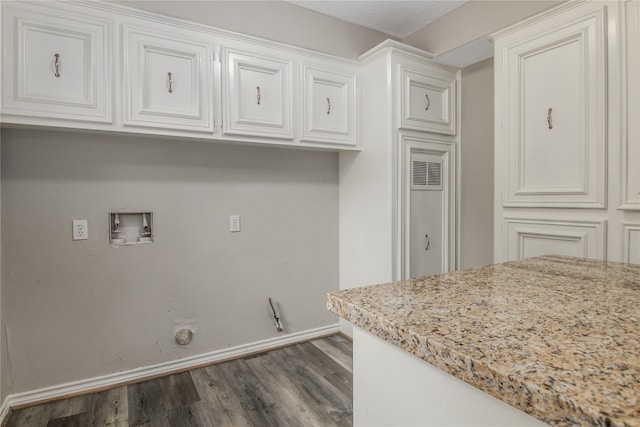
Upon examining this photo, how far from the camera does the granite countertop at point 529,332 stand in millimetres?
391

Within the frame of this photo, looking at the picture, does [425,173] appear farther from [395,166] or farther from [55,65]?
[55,65]

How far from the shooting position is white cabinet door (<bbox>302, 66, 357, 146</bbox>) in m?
2.45

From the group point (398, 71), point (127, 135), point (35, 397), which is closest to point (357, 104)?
point (398, 71)

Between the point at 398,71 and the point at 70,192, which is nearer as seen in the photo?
the point at 70,192

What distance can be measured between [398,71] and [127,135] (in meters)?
1.88

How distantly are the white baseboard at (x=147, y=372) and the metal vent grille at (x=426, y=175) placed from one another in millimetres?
1434

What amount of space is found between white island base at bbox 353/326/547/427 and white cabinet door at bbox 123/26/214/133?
Result: 176 centimetres

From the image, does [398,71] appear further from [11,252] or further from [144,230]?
[11,252]

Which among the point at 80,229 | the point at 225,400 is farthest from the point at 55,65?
the point at 225,400

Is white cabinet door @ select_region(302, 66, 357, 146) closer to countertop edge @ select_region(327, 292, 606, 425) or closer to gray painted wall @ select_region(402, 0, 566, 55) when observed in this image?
gray painted wall @ select_region(402, 0, 566, 55)

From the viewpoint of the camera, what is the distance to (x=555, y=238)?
1958 mm

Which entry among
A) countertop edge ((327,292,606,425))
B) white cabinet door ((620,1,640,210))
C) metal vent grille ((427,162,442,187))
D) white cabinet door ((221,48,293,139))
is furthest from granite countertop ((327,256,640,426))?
metal vent grille ((427,162,442,187))

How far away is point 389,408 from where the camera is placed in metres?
0.68

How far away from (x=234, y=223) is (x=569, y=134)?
2172 mm
